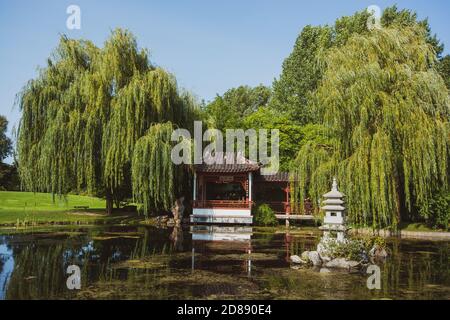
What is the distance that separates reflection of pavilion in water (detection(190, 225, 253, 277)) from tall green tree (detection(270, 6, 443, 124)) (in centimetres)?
1558

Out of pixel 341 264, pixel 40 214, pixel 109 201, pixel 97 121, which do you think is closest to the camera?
pixel 341 264

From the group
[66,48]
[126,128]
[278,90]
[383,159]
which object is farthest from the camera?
[278,90]

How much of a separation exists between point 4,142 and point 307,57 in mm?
30577

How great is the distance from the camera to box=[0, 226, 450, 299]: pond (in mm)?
7344

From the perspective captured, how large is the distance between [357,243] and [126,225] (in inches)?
487

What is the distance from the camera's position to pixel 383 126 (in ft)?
50.2

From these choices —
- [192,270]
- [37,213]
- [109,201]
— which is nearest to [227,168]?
[109,201]

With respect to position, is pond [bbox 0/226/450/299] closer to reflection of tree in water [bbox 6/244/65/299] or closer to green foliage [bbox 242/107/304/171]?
reflection of tree in water [bbox 6/244/65/299]

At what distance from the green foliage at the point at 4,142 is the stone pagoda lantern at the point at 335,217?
37.7 meters

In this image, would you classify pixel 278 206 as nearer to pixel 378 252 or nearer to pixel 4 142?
pixel 378 252

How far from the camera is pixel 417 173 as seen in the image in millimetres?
15477

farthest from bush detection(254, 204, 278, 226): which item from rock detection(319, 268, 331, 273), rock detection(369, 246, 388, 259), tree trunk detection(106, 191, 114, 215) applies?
rock detection(319, 268, 331, 273)

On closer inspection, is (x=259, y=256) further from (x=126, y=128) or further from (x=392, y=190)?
(x=126, y=128)

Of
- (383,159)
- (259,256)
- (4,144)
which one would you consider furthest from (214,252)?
(4,144)
